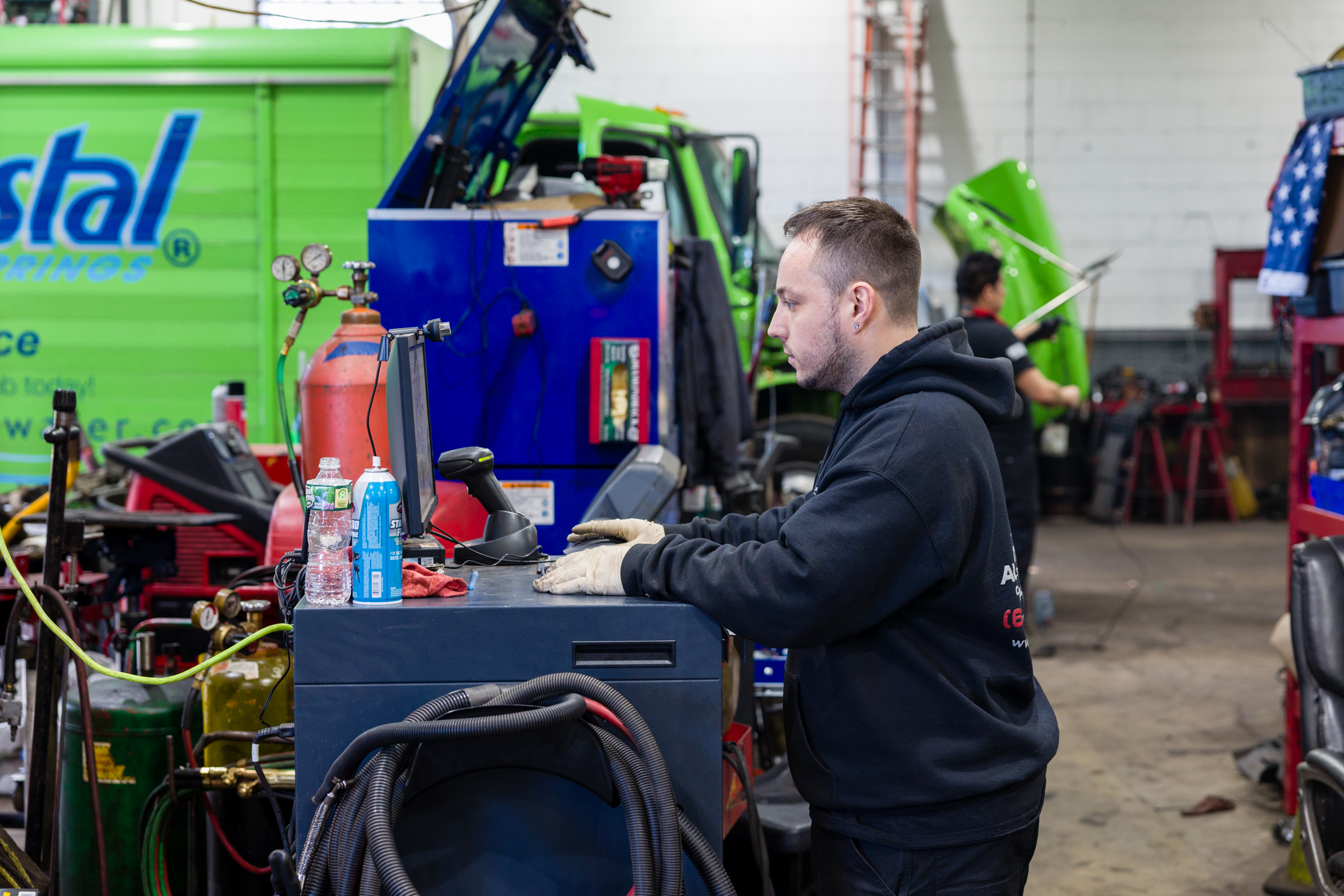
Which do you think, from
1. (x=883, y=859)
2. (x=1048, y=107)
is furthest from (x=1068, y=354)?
(x=883, y=859)

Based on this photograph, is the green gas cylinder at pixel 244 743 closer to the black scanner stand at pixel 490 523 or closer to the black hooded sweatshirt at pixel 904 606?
the black scanner stand at pixel 490 523

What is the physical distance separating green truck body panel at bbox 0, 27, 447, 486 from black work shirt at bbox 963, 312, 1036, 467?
7.88 ft

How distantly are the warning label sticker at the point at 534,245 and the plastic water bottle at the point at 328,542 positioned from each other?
5.28 ft

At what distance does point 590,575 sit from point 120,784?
4.32 feet

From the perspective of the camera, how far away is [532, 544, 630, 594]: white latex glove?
1.58m

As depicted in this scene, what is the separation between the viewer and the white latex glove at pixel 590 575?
1.58m

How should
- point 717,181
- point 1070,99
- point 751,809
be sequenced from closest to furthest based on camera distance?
point 751,809, point 717,181, point 1070,99

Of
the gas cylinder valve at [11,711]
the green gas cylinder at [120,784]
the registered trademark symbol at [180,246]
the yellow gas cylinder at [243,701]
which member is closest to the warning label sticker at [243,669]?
the yellow gas cylinder at [243,701]

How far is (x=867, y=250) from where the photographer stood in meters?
1.65

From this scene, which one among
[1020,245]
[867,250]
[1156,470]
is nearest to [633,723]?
[867,250]

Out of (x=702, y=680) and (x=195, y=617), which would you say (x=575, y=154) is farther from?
(x=702, y=680)

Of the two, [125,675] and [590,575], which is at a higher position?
[590,575]

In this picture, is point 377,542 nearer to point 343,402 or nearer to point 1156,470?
point 343,402

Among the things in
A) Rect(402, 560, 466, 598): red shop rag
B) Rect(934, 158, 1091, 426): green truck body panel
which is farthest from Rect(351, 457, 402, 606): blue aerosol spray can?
Rect(934, 158, 1091, 426): green truck body panel
